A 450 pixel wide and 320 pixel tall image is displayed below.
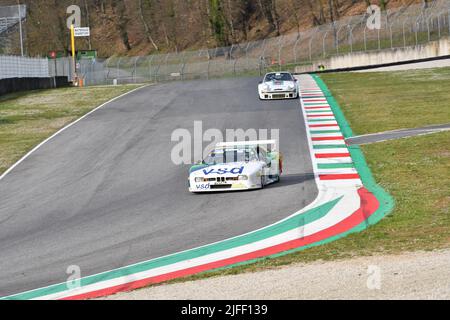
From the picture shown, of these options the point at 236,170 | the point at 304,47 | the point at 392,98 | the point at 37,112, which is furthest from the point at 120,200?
the point at 304,47

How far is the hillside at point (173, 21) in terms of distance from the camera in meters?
82.3

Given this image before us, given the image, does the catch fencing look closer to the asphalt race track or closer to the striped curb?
the asphalt race track

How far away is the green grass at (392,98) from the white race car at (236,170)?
Answer: 748 centimetres

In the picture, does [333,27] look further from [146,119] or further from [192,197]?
[192,197]

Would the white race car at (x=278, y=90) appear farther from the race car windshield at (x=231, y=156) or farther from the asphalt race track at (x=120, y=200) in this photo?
the race car windshield at (x=231, y=156)

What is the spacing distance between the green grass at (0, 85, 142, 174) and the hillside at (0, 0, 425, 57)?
3667 cm

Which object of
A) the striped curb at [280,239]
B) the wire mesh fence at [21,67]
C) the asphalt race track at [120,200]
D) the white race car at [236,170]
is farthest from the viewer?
the wire mesh fence at [21,67]

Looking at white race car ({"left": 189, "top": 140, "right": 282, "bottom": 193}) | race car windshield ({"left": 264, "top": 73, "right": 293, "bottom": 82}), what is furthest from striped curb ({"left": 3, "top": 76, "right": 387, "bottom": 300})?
race car windshield ({"left": 264, "top": 73, "right": 293, "bottom": 82})

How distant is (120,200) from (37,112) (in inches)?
751

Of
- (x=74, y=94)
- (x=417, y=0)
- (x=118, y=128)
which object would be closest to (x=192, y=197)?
(x=118, y=128)

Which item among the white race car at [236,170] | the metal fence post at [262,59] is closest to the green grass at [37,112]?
the white race car at [236,170]

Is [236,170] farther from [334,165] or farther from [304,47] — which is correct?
[304,47]

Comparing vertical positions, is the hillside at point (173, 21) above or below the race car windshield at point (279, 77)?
above

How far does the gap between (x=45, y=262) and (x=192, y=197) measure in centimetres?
515
